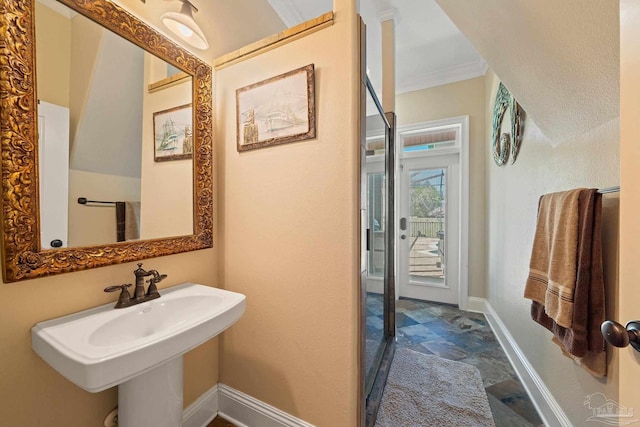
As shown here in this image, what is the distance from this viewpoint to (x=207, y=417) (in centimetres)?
138

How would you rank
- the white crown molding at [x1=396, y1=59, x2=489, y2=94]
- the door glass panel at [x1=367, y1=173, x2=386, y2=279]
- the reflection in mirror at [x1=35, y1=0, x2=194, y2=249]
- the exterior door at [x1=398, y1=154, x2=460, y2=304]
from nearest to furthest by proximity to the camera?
the reflection in mirror at [x1=35, y1=0, x2=194, y2=249] < the door glass panel at [x1=367, y1=173, x2=386, y2=279] < the white crown molding at [x1=396, y1=59, x2=489, y2=94] < the exterior door at [x1=398, y1=154, x2=460, y2=304]

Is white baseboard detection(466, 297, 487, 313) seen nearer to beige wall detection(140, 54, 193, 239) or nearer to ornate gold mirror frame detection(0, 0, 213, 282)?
beige wall detection(140, 54, 193, 239)

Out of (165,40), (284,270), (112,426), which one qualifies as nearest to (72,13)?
(165,40)

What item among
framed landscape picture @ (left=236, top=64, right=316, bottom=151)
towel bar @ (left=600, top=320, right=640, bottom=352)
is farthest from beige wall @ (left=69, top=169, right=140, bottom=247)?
towel bar @ (left=600, top=320, right=640, bottom=352)

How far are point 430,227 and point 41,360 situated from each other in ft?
11.3

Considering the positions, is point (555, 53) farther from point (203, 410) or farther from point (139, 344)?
point (203, 410)

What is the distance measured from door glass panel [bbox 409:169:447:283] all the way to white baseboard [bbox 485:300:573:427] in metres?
1.00

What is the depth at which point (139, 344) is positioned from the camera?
2.31ft

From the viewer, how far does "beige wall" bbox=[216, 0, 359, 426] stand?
1.12 meters

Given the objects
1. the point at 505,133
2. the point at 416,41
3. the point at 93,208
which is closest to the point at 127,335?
the point at 93,208

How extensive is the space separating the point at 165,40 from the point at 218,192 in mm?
811

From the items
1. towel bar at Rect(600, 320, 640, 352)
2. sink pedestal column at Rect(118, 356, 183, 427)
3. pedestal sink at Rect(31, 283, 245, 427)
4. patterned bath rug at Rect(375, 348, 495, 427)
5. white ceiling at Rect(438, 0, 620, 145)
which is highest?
white ceiling at Rect(438, 0, 620, 145)

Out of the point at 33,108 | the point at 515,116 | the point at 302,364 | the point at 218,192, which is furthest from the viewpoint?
the point at 515,116

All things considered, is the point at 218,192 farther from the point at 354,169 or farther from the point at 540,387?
the point at 540,387
